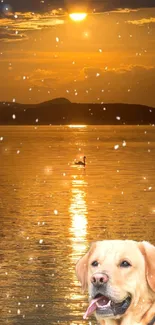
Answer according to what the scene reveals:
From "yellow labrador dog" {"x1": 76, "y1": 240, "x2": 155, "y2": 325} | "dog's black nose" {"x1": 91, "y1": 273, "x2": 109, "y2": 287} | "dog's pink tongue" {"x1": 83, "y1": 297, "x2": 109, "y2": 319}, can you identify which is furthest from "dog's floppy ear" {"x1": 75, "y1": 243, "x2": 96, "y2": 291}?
"dog's black nose" {"x1": 91, "y1": 273, "x2": 109, "y2": 287}

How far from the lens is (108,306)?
23.9 ft

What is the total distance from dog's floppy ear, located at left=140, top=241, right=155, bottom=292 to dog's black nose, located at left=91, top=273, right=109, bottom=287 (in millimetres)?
330

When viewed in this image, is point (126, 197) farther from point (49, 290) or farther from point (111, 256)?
point (111, 256)

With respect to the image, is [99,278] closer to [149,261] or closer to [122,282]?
[122,282]

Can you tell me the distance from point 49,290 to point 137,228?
19.5 metres

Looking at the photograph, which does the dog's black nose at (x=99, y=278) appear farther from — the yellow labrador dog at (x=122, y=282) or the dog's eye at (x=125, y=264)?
the dog's eye at (x=125, y=264)

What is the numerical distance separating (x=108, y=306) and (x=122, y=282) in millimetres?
263

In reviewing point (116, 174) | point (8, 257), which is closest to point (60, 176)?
point (116, 174)

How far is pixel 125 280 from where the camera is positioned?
7160mm

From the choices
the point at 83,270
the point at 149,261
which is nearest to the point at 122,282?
the point at 149,261

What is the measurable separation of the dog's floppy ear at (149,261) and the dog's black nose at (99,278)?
0.33 m

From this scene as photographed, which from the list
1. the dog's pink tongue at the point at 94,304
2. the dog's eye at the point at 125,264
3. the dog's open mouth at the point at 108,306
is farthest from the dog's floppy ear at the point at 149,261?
the dog's pink tongue at the point at 94,304

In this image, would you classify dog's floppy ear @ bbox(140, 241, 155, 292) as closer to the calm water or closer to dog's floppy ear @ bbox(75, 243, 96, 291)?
dog's floppy ear @ bbox(75, 243, 96, 291)

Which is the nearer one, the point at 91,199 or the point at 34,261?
the point at 34,261
